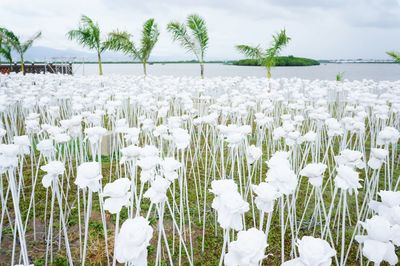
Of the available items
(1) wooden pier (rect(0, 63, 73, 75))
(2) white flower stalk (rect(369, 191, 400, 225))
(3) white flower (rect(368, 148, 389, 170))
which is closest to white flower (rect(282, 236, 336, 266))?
(2) white flower stalk (rect(369, 191, 400, 225))

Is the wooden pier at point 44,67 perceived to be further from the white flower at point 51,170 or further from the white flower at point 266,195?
the white flower at point 266,195

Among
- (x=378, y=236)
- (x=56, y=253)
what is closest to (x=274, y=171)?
(x=378, y=236)

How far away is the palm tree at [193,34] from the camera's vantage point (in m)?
16.3

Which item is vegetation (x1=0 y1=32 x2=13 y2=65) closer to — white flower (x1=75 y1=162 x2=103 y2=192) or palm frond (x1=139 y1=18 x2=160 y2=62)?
palm frond (x1=139 y1=18 x2=160 y2=62)

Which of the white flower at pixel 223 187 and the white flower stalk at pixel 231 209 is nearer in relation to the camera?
the white flower stalk at pixel 231 209

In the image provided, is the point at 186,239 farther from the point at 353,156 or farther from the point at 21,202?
the point at 21,202

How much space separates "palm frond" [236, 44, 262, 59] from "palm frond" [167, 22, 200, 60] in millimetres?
2464

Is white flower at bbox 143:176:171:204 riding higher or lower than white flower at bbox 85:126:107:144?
lower

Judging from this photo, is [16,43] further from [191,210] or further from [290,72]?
[290,72]

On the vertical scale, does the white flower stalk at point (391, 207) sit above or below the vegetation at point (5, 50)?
below

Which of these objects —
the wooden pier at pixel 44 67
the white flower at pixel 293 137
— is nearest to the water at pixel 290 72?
the wooden pier at pixel 44 67

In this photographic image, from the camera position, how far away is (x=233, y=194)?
2229 millimetres

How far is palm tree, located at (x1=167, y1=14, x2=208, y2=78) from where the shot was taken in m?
16.3

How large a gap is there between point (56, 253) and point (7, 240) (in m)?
0.93
